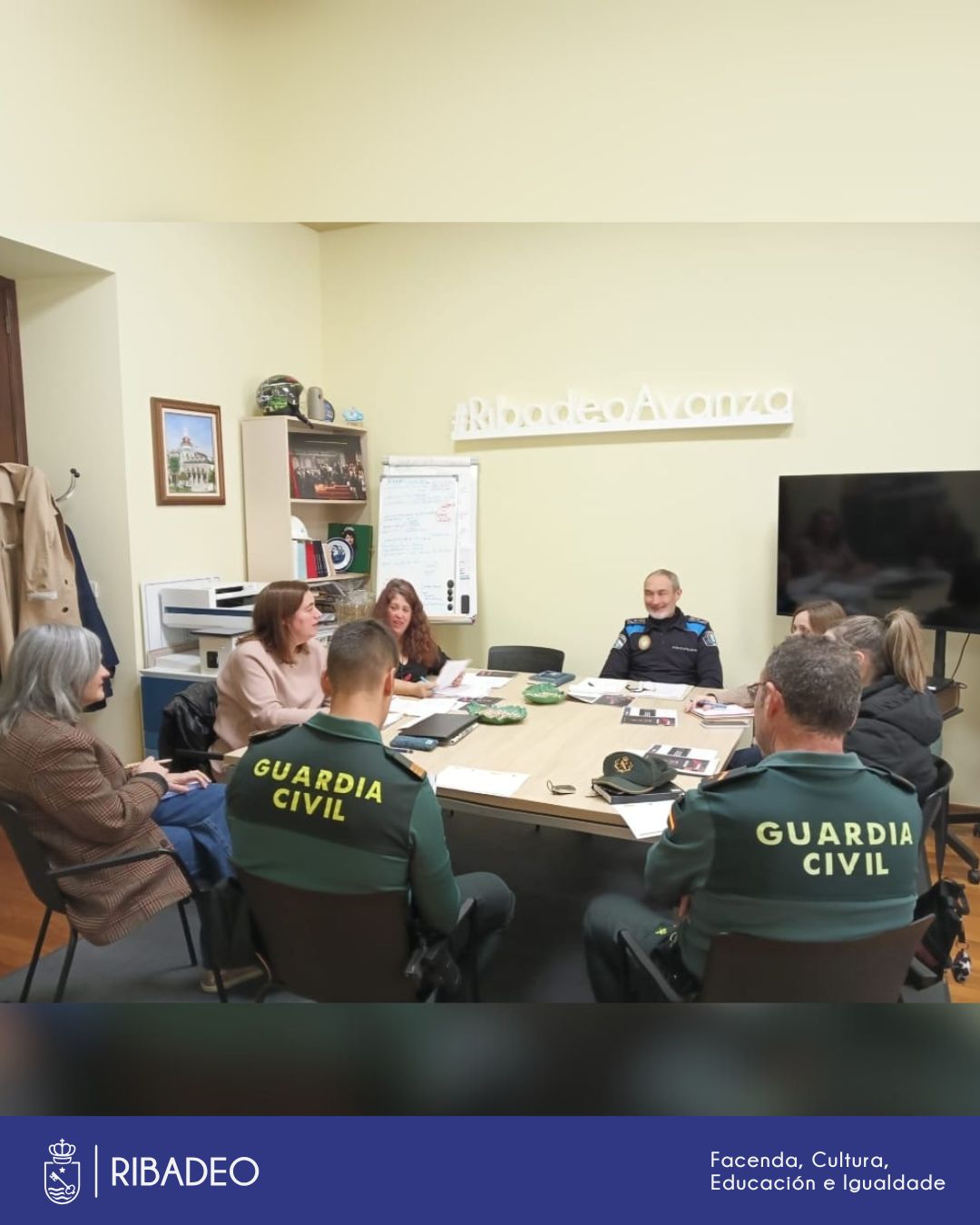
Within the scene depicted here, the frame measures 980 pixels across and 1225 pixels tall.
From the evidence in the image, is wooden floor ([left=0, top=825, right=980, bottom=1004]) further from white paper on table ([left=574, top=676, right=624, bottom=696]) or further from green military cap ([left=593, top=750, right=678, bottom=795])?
white paper on table ([left=574, top=676, right=624, bottom=696])

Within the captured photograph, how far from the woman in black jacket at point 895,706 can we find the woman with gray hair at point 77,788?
1889mm

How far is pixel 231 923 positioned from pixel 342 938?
0.32 meters

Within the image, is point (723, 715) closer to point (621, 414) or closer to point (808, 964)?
point (808, 964)

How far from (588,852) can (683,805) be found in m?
1.96

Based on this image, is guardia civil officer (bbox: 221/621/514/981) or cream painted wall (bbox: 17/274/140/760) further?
cream painted wall (bbox: 17/274/140/760)

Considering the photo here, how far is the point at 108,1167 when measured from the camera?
1.41 feet

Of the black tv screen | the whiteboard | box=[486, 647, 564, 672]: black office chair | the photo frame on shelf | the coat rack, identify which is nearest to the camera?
the black tv screen

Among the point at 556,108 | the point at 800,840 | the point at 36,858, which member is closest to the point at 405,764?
the point at 800,840

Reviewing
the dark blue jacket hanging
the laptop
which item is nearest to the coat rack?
the dark blue jacket hanging

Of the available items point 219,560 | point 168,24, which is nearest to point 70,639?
point 168,24

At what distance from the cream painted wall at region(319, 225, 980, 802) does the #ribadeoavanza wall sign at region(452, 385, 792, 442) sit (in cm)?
6

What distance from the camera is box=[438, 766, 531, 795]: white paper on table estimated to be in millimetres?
1940

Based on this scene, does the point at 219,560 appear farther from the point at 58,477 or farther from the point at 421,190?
the point at 421,190

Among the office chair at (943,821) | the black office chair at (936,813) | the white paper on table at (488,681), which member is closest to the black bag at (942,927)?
the black office chair at (936,813)
